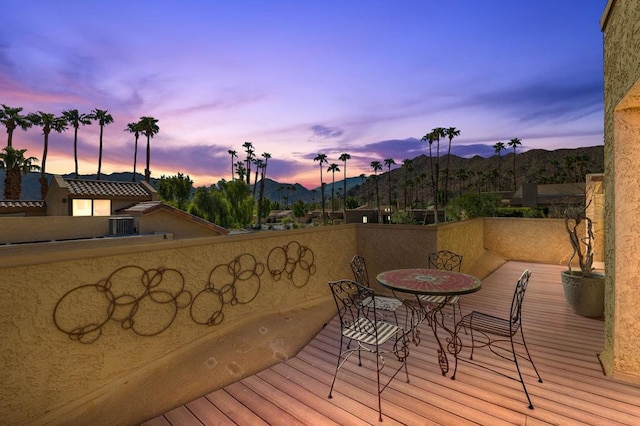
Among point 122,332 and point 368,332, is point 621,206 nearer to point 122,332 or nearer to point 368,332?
point 368,332

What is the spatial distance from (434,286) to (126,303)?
3146 mm

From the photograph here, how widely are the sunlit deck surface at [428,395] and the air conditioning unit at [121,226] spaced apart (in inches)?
540

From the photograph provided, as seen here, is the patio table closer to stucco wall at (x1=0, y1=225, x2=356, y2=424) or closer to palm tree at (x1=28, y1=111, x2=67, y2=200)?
stucco wall at (x1=0, y1=225, x2=356, y2=424)

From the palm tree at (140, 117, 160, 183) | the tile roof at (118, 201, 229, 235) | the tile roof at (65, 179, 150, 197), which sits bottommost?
the tile roof at (118, 201, 229, 235)

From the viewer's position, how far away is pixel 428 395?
2.57 m

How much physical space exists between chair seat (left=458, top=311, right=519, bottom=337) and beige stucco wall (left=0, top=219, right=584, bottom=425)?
200 cm

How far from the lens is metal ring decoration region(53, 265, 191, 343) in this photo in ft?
8.45

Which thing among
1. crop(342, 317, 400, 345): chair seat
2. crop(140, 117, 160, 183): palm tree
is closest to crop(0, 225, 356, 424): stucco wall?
crop(342, 317, 400, 345): chair seat

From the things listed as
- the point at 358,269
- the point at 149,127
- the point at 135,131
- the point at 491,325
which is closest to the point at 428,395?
the point at 491,325

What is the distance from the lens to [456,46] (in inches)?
380

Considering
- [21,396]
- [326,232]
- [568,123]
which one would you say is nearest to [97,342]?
[21,396]

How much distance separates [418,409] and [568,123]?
23.6 m

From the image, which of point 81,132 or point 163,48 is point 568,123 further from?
point 81,132

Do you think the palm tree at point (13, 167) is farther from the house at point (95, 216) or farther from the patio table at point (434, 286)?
the patio table at point (434, 286)
